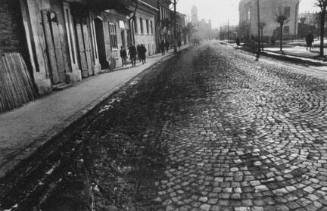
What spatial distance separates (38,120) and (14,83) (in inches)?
112

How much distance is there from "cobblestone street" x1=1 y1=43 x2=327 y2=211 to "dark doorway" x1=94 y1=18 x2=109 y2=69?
482 inches

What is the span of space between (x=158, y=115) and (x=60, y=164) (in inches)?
113

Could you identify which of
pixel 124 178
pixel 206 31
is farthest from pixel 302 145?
pixel 206 31

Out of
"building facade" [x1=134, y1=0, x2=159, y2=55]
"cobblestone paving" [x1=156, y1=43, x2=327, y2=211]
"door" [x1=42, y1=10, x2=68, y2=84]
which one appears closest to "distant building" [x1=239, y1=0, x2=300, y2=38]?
"building facade" [x1=134, y1=0, x2=159, y2=55]

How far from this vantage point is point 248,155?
4160 mm

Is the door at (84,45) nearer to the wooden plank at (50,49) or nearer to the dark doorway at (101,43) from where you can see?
the dark doorway at (101,43)

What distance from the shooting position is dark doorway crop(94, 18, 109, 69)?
19125mm

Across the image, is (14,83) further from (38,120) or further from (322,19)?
(322,19)

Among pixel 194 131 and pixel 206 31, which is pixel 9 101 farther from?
pixel 206 31

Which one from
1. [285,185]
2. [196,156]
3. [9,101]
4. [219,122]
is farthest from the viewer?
[9,101]

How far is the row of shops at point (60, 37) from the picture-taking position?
393 inches

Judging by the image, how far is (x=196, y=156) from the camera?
4258 millimetres

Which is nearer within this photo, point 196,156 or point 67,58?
point 196,156

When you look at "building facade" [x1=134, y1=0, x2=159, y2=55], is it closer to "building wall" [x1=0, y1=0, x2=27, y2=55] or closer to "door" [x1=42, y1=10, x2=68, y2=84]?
"door" [x1=42, y1=10, x2=68, y2=84]
